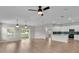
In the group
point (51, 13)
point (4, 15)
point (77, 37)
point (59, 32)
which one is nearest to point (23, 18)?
point (4, 15)

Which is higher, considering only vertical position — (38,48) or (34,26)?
(34,26)

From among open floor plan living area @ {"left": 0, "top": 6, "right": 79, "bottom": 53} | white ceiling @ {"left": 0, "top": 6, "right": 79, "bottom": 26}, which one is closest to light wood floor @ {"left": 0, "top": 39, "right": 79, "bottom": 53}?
open floor plan living area @ {"left": 0, "top": 6, "right": 79, "bottom": 53}

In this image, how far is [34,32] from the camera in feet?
22.9

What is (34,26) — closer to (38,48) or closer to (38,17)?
(38,17)

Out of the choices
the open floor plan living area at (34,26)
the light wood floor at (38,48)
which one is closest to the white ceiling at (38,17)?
the open floor plan living area at (34,26)

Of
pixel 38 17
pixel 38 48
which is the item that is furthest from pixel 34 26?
pixel 38 48

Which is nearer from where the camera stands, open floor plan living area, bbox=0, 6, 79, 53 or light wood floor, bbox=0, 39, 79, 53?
light wood floor, bbox=0, 39, 79, 53

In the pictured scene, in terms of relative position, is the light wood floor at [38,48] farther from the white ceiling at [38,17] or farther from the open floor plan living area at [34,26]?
the white ceiling at [38,17]

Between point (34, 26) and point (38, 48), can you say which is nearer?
point (38, 48)

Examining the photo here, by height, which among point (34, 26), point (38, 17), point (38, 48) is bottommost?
point (38, 48)

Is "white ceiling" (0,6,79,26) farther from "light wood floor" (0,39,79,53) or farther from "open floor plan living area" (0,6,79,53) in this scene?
"light wood floor" (0,39,79,53)

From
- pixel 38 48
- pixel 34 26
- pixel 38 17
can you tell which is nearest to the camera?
pixel 38 48
